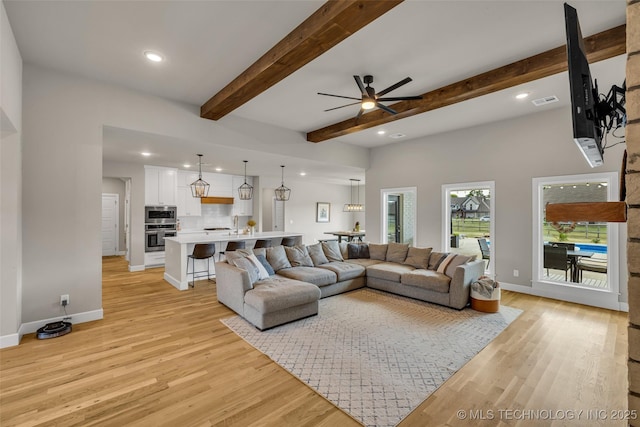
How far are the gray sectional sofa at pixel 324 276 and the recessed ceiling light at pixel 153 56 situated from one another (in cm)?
261

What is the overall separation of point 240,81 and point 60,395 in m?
3.44

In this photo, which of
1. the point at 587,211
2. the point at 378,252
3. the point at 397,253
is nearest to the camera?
the point at 587,211

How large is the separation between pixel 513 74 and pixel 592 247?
3.25 metres

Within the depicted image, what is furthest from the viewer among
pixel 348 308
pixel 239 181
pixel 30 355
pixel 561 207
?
pixel 239 181

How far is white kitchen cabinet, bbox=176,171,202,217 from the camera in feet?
27.0

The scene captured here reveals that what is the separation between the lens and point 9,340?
10.1ft

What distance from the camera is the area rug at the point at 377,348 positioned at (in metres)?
2.31

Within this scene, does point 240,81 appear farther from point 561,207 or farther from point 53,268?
point 561,207

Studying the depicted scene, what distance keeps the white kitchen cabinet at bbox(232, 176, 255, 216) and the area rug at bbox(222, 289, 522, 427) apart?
234 inches

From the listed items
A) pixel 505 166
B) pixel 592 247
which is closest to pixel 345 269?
pixel 505 166

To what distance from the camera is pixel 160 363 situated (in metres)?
2.79

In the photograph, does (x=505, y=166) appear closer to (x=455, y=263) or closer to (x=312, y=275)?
(x=455, y=263)

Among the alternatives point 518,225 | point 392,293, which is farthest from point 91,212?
point 518,225

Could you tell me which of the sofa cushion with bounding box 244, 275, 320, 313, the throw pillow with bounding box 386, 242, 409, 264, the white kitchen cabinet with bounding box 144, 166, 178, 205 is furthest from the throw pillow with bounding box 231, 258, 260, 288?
the white kitchen cabinet with bounding box 144, 166, 178, 205
